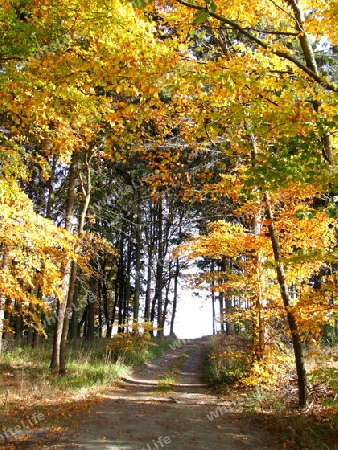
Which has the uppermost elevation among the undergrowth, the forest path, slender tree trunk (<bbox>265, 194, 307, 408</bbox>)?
slender tree trunk (<bbox>265, 194, 307, 408</bbox>)

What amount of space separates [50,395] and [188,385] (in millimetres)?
5175

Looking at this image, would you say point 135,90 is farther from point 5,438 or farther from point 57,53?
point 5,438

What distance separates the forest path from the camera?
6152 millimetres

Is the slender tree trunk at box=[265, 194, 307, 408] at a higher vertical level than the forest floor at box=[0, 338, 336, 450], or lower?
higher

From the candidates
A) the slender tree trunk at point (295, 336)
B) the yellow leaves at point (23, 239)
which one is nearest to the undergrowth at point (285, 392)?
the slender tree trunk at point (295, 336)

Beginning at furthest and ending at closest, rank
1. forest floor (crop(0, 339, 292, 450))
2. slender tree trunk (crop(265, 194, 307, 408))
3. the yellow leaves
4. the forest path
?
slender tree trunk (crop(265, 194, 307, 408)) → the yellow leaves → the forest path → forest floor (crop(0, 339, 292, 450))

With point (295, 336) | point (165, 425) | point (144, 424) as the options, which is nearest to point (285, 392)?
point (295, 336)

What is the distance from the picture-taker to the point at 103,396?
983 cm

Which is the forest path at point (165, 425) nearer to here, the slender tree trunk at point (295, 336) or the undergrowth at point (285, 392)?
the undergrowth at point (285, 392)

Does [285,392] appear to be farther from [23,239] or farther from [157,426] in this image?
[23,239]

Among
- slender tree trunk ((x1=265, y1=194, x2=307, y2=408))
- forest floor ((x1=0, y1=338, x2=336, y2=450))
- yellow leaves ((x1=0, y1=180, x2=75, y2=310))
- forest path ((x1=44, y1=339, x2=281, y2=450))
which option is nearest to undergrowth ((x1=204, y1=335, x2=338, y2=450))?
forest floor ((x1=0, y1=338, x2=336, y2=450))

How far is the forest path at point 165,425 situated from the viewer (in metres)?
6.15

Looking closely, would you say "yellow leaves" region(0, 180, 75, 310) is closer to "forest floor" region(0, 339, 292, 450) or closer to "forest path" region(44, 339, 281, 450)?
"forest floor" region(0, 339, 292, 450)

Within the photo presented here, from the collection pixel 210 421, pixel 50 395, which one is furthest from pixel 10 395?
pixel 210 421
